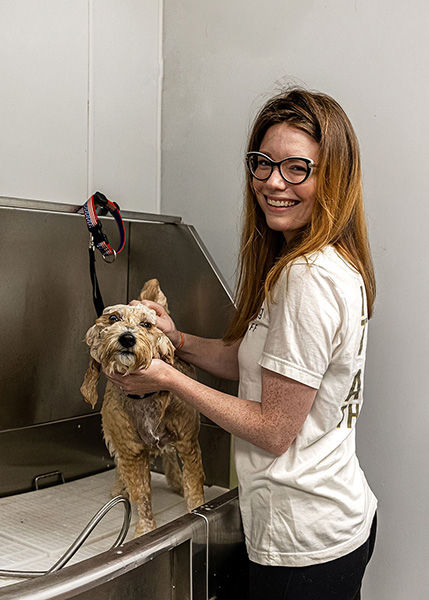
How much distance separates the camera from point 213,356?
1.38 m

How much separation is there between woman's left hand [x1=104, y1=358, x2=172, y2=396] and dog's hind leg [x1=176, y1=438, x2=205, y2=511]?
0.81ft

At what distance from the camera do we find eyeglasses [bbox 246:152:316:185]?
1074 millimetres

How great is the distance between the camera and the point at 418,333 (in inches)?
56.8

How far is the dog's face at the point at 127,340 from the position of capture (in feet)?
3.57

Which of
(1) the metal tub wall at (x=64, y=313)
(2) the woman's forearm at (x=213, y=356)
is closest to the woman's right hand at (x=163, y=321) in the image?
(2) the woman's forearm at (x=213, y=356)

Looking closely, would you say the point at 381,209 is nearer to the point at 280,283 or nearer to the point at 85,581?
→ the point at 280,283

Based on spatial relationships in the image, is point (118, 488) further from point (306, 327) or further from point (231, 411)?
point (306, 327)

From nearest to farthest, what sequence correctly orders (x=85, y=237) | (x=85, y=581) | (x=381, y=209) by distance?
(x=85, y=581), (x=381, y=209), (x=85, y=237)

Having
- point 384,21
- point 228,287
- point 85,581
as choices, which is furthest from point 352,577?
point 384,21

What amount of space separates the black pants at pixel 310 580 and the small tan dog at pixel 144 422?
29 centimetres

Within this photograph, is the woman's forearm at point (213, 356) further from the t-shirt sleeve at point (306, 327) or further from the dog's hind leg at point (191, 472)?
the t-shirt sleeve at point (306, 327)

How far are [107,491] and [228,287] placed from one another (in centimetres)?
59

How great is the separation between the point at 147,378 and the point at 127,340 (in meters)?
0.07

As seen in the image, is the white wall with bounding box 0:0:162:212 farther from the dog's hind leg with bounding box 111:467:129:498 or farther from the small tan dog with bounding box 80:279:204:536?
the dog's hind leg with bounding box 111:467:129:498
